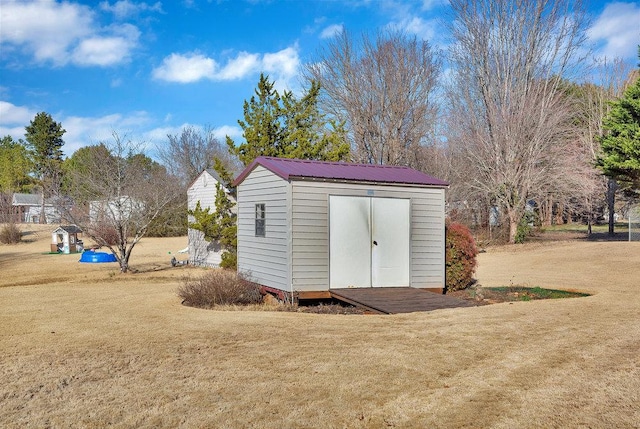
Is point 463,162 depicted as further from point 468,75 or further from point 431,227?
point 431,227

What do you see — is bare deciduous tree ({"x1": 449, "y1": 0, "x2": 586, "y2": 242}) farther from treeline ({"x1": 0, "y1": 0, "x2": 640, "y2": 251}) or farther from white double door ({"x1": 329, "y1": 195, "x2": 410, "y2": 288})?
white double door ({"x1": 329, "y1": 195, "x2": 410, "y2": 288})

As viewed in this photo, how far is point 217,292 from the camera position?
36.9 ft

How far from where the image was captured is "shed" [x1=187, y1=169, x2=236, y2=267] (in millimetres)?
20656

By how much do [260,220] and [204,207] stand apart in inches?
354

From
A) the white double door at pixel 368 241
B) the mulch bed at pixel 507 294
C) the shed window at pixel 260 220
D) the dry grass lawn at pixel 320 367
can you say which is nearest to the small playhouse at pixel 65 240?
the dry grass lawn at pixel 320 367

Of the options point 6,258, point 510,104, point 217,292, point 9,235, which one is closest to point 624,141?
point 510,104

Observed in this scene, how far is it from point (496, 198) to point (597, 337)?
22.3 m

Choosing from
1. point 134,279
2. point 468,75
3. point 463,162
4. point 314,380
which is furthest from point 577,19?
point 314,380

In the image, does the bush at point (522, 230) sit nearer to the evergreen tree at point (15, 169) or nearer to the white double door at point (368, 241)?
the white double door at point (368, 241)

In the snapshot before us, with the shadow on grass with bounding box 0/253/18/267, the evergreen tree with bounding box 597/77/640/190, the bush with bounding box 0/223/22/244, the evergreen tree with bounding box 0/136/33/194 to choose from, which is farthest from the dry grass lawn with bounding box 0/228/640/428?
the evergreen tree with bounding box 0/136/33/194

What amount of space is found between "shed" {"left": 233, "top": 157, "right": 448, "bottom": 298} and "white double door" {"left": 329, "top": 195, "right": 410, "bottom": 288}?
2 centimetres

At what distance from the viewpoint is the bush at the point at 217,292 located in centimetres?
1119

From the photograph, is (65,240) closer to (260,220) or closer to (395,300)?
(260,220)

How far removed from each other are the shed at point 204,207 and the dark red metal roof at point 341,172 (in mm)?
7088
